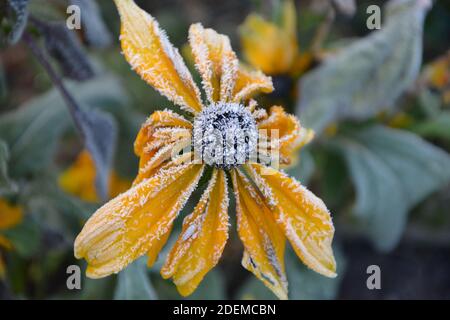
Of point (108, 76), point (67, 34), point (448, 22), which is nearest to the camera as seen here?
point (67, 34)

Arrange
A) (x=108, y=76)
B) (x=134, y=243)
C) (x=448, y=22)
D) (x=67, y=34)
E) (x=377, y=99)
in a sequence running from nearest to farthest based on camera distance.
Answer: (x=134, y=243), (x=67, y=34), (x=377, y=99), (x=108, y=76), (x=448, y=22)

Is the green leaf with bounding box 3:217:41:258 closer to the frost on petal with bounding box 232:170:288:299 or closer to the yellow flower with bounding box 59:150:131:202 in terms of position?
the yellow flower with bounding box 59:150:131:202

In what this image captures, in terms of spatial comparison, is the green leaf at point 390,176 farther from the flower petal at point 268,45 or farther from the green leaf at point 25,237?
the green leaf at point 25,237

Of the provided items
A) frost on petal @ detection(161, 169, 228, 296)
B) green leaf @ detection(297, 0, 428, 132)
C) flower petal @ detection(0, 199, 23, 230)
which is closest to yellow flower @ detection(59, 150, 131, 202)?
flower petal @ detection(0, 199, 23, 230)

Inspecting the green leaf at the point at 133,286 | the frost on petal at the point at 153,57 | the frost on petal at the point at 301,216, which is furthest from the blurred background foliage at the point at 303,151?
the frost on petal at the point at 301,216

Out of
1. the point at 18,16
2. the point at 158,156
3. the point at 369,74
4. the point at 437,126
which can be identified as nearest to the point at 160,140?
the point at 158,156

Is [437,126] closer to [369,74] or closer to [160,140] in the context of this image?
[369,74]

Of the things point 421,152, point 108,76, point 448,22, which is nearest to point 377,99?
point 421,152
